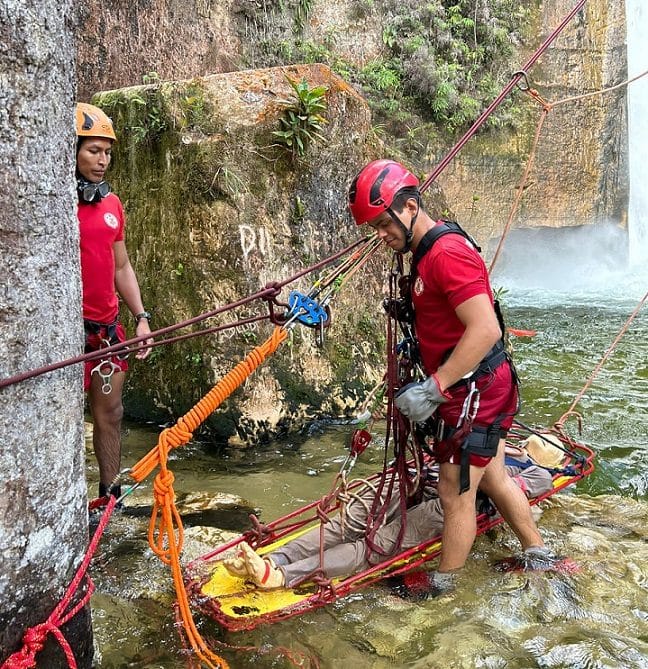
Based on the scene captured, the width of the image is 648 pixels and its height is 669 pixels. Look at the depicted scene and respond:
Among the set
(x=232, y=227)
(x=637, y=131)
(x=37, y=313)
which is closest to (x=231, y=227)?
(x=232, y=227)

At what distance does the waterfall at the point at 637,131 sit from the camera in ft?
54.8

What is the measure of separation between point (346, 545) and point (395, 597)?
13.7 inches

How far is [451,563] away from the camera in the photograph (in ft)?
11.0

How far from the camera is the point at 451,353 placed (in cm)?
314

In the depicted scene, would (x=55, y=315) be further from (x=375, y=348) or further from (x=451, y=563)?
(x=375, y=348)

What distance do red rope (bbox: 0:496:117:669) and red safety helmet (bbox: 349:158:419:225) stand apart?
70.1 inches

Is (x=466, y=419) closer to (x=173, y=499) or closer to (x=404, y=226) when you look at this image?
(x=404, y=226)

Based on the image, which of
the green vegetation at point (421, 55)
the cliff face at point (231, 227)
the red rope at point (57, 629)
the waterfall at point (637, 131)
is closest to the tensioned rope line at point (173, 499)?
the red rope at point (57, 629)

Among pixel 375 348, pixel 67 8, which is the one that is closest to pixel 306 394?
pixel 375 348

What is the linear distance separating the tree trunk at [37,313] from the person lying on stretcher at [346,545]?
0.97 metres

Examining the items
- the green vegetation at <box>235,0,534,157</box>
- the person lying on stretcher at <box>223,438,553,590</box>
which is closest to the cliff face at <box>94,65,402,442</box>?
the person lying on stretcher at <box>223,438,553,590</box>

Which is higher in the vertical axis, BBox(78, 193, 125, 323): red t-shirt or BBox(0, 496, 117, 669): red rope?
BBox(78, 193, 125, 323): red t-shirt

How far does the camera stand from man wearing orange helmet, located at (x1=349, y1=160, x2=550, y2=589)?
298 cm

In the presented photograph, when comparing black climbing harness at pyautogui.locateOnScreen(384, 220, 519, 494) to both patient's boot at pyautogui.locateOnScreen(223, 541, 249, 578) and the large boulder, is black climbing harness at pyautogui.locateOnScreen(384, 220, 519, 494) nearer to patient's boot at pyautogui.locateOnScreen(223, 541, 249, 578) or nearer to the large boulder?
patient's boot at pyautogui.locateOnScreen(223, 541, 249, 578)
